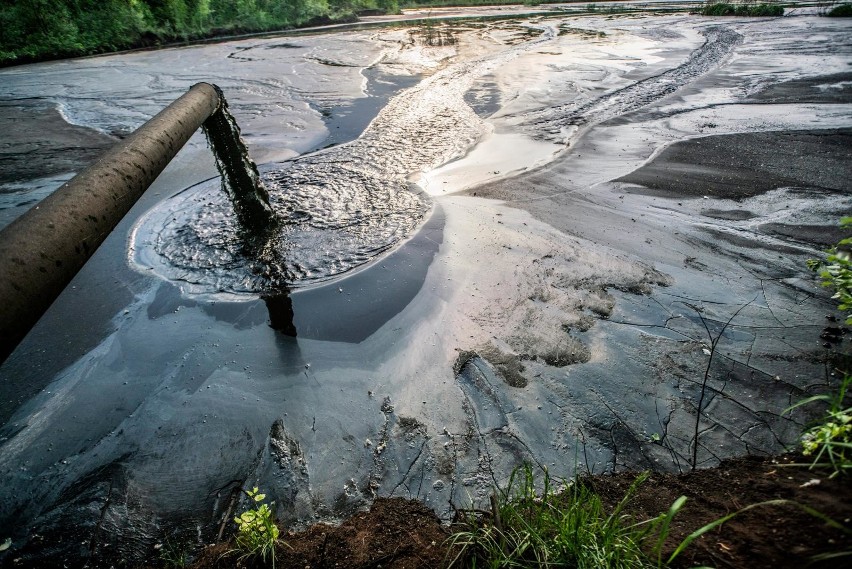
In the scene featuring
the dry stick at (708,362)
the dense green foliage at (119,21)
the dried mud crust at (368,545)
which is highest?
the dense green foliage at (119,21)

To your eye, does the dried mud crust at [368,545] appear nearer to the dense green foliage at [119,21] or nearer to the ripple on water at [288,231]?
the ripple on water at [288,231]

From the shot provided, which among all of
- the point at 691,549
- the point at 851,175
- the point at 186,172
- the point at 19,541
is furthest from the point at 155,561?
the point at 851,175

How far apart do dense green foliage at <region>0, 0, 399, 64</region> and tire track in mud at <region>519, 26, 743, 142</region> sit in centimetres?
1535

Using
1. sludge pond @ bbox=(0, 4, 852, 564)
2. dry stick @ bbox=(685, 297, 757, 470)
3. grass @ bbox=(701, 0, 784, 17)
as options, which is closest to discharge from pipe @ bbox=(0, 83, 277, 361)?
sludge pond @ bbox=(0, 4, 852, 564)

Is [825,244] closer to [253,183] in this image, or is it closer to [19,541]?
[253,183]

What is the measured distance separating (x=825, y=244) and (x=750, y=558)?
386 cm

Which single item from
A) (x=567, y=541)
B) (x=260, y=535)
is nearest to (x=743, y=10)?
(x=567, y=541)

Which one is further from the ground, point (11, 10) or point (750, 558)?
point (11, 10)

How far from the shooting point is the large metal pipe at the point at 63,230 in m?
1.39

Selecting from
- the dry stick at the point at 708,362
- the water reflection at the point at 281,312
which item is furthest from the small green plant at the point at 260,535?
the dry stick at the point at 708,362

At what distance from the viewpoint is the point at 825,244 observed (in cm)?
392

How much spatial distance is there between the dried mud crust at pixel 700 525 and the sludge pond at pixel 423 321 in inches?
7.9

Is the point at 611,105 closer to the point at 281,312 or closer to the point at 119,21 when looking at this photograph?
the point at 281,312

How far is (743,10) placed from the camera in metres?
18.0
